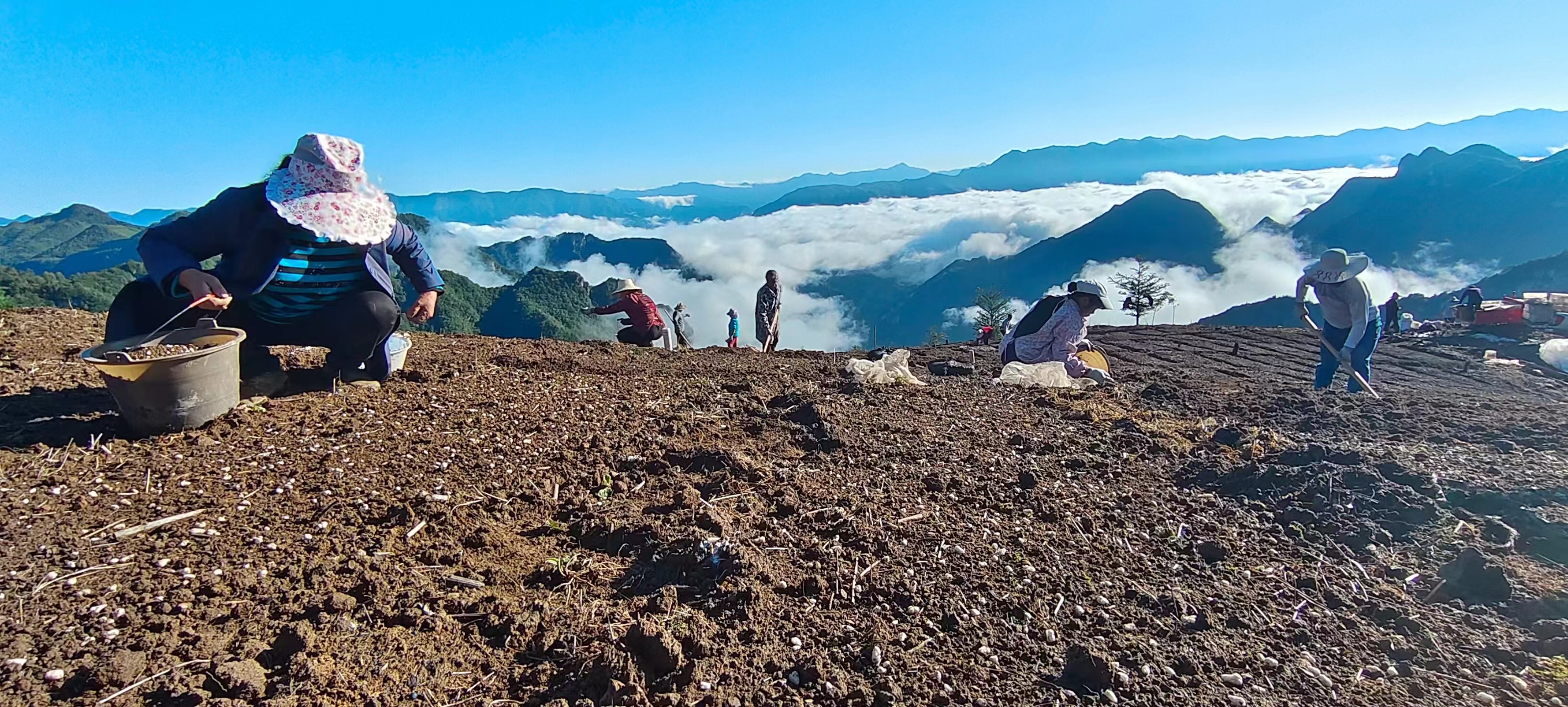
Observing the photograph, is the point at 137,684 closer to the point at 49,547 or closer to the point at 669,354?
the point at 49,547

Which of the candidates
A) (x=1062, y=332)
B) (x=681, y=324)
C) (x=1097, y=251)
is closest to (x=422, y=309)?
(x=1062, y=332)

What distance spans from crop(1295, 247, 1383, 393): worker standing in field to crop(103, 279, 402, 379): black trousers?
22.9 ft

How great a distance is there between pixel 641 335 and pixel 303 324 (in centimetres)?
473

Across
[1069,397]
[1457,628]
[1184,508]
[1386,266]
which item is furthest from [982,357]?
[1386,266]

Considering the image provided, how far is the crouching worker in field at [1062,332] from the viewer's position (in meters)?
5.80

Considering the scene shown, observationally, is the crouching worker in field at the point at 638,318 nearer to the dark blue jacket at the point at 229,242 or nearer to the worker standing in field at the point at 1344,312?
the dark blue jacket at the point at 229,242

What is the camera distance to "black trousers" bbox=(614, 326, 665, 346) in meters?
8.30

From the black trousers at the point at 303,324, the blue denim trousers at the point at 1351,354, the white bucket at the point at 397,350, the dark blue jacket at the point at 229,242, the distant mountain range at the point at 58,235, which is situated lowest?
the blue denim trousers at the point at 1351,354

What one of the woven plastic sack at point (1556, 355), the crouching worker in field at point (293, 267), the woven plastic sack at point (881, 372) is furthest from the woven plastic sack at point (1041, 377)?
the woven plastic sack at point (1556, 355)

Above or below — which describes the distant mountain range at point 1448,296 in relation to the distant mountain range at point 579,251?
below

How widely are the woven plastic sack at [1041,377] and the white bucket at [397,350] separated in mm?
4140

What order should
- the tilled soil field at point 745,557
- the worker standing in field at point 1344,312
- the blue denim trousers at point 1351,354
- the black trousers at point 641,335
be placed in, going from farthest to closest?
1. the black trousers at point 641,335
2. the blue denim trousers at point 1351,354
3. the worker standing in field at point 1344,312
4. the tilled soil field at point 745,557

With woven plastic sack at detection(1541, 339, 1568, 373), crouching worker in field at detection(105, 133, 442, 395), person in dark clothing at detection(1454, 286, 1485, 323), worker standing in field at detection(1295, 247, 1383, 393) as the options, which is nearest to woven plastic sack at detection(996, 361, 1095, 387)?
worker standing in field at detection(1295, 247, 1383, 393)

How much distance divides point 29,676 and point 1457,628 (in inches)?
141
